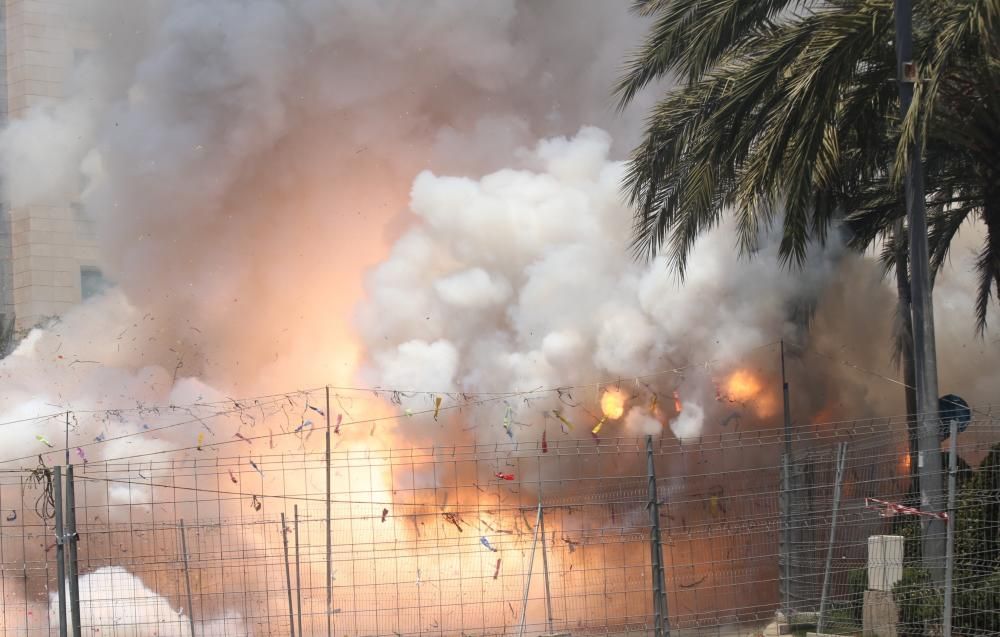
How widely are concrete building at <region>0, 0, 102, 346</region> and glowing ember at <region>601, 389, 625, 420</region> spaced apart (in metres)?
16.7

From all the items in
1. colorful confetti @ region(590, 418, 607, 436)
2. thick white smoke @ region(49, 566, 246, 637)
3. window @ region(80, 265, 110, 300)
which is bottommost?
thick white smoke @ region(49, 566, 246, 637)

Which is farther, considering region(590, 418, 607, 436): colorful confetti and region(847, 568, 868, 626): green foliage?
region(590, 418, 607, 436): colorful confetti

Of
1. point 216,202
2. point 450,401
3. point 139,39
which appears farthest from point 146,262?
point 450,401

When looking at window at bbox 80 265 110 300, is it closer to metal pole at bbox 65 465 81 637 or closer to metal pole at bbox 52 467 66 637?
metal pole at bbox 65 465 81 637

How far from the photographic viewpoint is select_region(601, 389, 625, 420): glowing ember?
21297 mm

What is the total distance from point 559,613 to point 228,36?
10830mm

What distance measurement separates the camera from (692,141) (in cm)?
1498

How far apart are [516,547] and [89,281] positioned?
19072 millimetres

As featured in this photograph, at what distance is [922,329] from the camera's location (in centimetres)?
1229

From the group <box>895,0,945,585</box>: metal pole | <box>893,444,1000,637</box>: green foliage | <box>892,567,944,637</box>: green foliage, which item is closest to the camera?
<box>893,444,1000,637</box>: green foliage

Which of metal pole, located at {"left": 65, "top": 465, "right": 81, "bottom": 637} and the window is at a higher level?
the window

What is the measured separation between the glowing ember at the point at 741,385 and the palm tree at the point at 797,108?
5384mm

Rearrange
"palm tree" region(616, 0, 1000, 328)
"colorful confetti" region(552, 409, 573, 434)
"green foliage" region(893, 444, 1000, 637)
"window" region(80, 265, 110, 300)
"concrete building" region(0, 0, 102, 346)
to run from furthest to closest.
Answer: "window" region(80, 265, 110, 300) < "concrete building" region(0, 0, 102, 346) < "colorful confetti" region(552, 409, 573, 434) < "palm tree" region(616, 0, 1000, 328) < "green foliage" region(893, 444, 1000, 637)

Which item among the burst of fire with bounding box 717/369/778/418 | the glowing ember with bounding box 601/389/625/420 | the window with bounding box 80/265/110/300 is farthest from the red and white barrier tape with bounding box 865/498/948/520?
the window with bounding box 80/265/110/300
